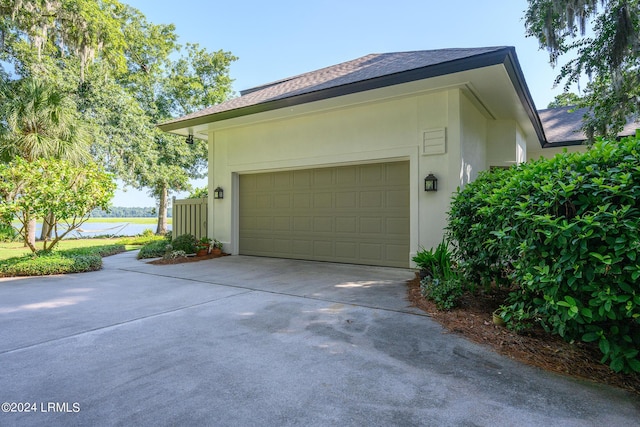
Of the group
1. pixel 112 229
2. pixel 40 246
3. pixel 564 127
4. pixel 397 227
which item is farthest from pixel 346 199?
pixel 112 229

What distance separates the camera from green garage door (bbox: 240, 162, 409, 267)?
678 cm

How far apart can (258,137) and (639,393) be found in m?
7.97

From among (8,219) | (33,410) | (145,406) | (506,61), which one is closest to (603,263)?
(145,406)

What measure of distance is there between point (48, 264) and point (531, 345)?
25.6 feet

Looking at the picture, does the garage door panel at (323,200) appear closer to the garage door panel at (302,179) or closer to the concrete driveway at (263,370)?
the garage door panel at (302,179)

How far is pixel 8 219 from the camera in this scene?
6289 mm

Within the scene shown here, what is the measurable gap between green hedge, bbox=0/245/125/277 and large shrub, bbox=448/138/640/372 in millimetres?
7424

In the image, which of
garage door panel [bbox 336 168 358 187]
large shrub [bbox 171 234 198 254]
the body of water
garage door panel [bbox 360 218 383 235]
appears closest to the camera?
garage door panel [bbox 360 218 383 235]

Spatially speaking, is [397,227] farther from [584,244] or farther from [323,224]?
[584,244]

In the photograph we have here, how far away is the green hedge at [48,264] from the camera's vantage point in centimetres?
612

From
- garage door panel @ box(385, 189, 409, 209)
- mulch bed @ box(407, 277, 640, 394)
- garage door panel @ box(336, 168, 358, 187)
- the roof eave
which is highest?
the roof eave

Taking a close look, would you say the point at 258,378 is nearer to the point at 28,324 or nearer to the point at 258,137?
the point at 28,324

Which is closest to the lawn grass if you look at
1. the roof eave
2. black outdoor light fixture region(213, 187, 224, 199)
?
black outdoor light fixture region(213, 187, 224, 199)

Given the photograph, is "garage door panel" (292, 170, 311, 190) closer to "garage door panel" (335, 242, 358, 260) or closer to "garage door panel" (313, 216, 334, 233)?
"garage door panel" (313, 216, 334, 233)
